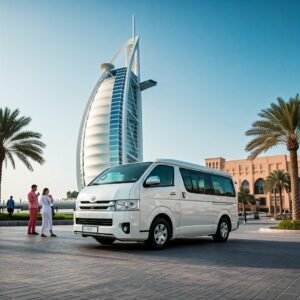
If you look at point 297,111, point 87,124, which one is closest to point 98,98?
point 87,124

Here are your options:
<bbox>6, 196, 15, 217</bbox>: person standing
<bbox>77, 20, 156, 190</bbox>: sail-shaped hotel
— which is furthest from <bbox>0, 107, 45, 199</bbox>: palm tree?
<bbox>77, 20, 156, 190</bbox>: sail-shaped hotel

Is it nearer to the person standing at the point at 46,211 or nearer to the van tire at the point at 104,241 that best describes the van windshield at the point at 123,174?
the van tire at the point at 104,241

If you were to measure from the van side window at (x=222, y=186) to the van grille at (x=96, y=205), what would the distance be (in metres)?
4.12

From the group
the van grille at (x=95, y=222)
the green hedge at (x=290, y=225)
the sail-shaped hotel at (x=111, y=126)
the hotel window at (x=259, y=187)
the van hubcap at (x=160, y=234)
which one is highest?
the sail-shaped hotel at (x=111, y=126)

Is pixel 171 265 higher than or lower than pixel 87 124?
lower

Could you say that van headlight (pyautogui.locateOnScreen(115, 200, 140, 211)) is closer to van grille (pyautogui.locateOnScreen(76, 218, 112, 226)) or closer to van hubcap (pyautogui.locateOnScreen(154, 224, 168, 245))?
van grille (pyautogui.locateOnScreen(76, 218, 112, 226))

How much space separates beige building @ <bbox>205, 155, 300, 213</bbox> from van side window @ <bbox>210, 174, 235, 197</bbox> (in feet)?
310

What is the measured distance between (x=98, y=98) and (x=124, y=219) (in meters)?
93.9

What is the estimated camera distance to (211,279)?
208 inches

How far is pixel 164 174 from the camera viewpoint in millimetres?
9531

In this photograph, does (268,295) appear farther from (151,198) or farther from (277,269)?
(151,198)

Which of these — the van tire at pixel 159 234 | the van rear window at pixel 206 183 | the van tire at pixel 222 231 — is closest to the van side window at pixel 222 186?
the van rear window at pixel 206 183

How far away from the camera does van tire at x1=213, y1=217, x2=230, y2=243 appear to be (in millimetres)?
11594

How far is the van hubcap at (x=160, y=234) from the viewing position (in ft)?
29.1
